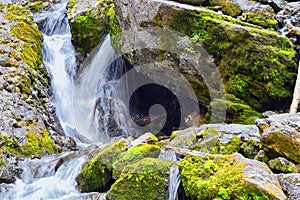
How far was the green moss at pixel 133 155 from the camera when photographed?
495 centimetres

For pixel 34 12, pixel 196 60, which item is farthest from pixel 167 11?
pixel 34 12

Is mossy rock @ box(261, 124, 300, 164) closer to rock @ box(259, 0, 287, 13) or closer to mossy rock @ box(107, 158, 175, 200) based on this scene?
mossy rock @ box(107, 158, 175, 200)

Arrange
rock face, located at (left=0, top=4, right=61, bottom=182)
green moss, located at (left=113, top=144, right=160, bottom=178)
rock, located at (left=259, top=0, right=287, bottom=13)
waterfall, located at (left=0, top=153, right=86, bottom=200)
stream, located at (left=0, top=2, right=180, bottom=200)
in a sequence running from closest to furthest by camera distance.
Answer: green moss, located at (left=113, top=144, right=160, bottom=178), waterfall, located at (left=0, top=153, right=86, bottom=200), rock face, located at (left=0, top=4, right=61, bottom=182), rock, located at (left=259, top=0, right=287, bottom=13), stream, located at (left=0, top=2, right=180, bottom=200)

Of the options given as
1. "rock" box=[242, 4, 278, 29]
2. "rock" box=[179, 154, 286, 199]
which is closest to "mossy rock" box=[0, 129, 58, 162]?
"rock" box=[179, 154, 286, 199]

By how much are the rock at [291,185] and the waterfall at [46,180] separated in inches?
138

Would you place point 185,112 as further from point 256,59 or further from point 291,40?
point 291,40

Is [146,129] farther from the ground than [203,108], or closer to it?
→ closer to it

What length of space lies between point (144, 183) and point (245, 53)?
182 inches

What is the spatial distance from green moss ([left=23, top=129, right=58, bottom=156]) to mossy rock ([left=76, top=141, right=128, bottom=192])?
6.47 ft

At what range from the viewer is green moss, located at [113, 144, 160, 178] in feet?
16.3

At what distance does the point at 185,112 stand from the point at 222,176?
21.3 feet

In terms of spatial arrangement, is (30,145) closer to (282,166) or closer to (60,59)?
(60,59)

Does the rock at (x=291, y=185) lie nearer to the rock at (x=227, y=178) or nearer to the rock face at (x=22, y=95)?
the rock at (x=227, y=178)

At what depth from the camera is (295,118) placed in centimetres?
488
